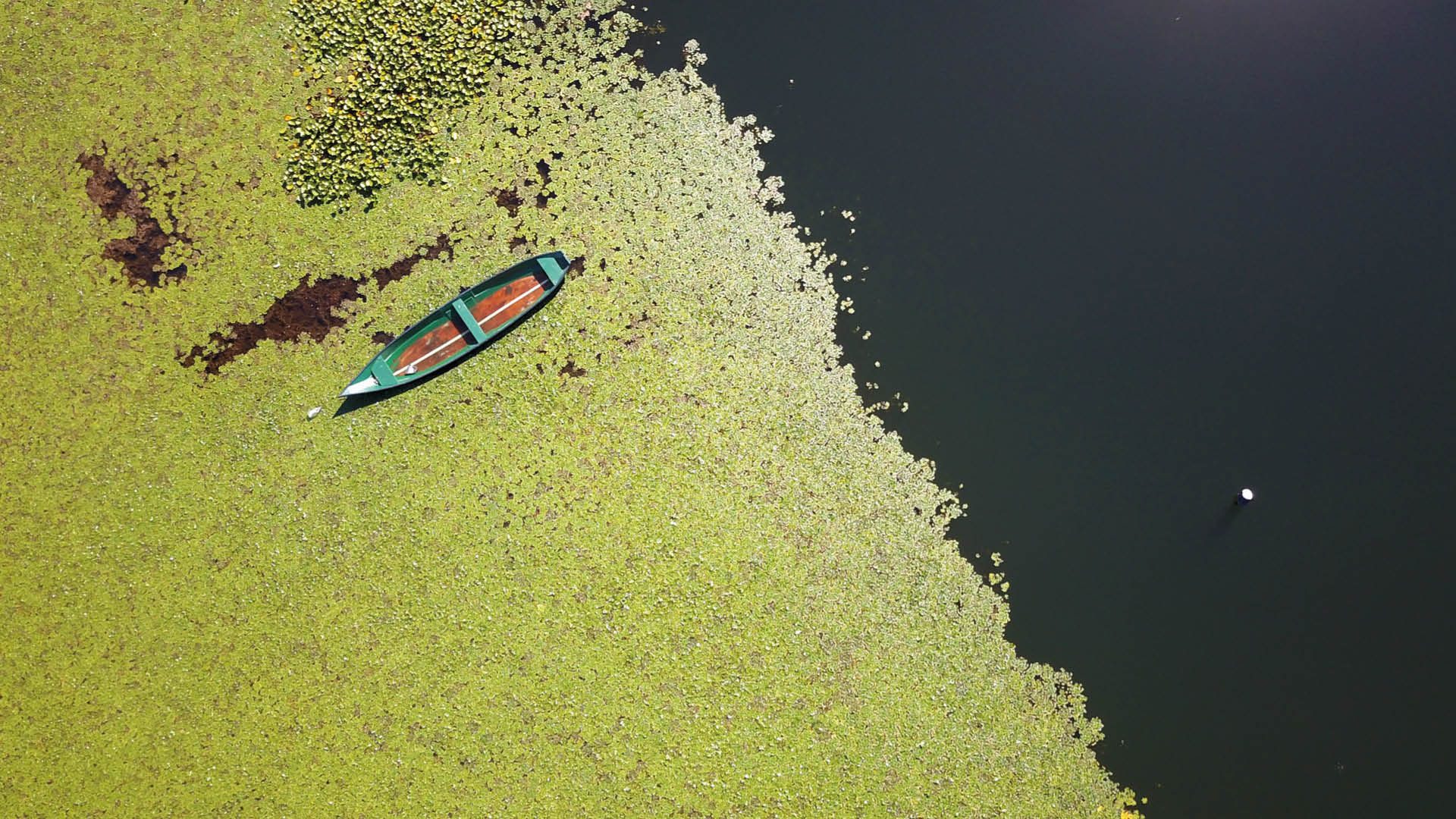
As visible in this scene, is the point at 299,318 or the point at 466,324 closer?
the point at 466,324

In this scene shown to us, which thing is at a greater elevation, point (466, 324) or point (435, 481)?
point (466, 324)

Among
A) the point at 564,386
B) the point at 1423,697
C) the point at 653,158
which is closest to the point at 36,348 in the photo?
the point at 564,386

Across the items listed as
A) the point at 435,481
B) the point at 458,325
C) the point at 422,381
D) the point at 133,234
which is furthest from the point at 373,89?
the point at 435,481

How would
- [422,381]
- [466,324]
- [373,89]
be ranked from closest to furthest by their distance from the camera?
[466,324], [422,381], [373,89]

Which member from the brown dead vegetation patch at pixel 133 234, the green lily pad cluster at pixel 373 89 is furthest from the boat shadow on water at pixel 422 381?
the brown dead vegetation patch at pixel 133 234

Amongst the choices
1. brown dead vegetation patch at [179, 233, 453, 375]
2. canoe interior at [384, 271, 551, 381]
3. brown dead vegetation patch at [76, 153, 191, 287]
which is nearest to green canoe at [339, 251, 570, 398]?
canoe interior at [384, 271, 551, 381]

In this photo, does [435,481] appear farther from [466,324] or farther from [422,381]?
[466,324]

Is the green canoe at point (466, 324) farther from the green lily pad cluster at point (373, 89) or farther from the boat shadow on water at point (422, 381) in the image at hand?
the green lily pad cluster at point (373, 89)
